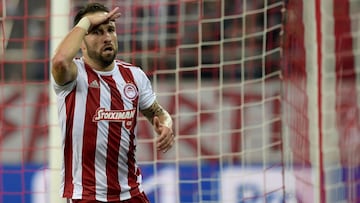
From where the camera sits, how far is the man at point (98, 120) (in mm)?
4277

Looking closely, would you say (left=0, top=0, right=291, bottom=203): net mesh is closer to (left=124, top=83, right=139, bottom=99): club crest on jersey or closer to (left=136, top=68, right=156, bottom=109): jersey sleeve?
(left=136, top=68, right=156, bottom=109): jersey sleeve

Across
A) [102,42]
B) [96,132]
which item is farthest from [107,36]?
[96,132]

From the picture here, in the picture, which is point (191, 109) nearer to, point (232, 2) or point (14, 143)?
point (232, 2)

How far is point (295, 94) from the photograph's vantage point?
6.28 metres

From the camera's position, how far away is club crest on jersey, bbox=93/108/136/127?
429 cm

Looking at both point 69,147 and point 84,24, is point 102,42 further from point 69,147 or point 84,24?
point 69,147

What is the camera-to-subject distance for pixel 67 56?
409 cm

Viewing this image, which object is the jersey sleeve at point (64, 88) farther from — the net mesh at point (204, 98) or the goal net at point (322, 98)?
the net mesh at point (204, 98)

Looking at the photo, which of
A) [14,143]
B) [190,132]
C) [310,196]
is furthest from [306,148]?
Answer: [14,143]

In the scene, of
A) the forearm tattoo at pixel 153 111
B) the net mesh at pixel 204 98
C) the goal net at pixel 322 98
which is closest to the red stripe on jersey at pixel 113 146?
the forearm tattoo at pixel 153 111

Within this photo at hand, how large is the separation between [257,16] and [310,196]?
1.21 metres

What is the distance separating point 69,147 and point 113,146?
19cm

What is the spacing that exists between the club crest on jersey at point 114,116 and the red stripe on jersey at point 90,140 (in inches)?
0.8

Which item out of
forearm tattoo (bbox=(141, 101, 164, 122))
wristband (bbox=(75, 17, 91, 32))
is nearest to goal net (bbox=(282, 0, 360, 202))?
forearm tattoo (bbox=(141, 101, 164, 122))
